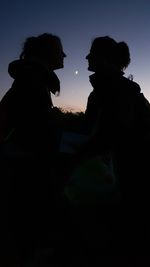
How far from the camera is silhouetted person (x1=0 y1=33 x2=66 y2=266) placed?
3.65m

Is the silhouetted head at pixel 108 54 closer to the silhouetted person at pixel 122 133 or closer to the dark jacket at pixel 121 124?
the silhouetted person at pixel 122 133

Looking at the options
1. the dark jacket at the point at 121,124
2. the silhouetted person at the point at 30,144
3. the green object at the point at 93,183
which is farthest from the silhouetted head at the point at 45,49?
the green object at the point at 93,183

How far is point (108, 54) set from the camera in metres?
4.11

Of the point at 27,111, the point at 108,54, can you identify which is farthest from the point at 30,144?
the point at 108,54

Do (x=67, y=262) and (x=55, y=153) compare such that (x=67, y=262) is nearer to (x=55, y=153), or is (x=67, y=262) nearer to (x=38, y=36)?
(x=55, y=153)

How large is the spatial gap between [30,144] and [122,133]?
29.4 inches

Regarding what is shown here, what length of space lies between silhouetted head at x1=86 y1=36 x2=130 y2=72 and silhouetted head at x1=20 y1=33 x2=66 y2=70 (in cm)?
31

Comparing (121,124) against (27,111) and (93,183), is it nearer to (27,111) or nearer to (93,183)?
(93,183)

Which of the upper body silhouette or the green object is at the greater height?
the upper body silhouette

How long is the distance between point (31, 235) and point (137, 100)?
1.47 metres

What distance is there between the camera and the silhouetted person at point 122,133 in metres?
3.55

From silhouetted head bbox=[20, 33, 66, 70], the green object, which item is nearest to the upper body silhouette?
silhouetted head bbox=[20, 33, 66, 70]

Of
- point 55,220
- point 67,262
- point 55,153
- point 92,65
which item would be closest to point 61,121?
point 55,153

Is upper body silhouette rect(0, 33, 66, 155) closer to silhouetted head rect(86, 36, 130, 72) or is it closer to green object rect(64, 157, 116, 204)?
green object rect(64, 157, 116, 204)
